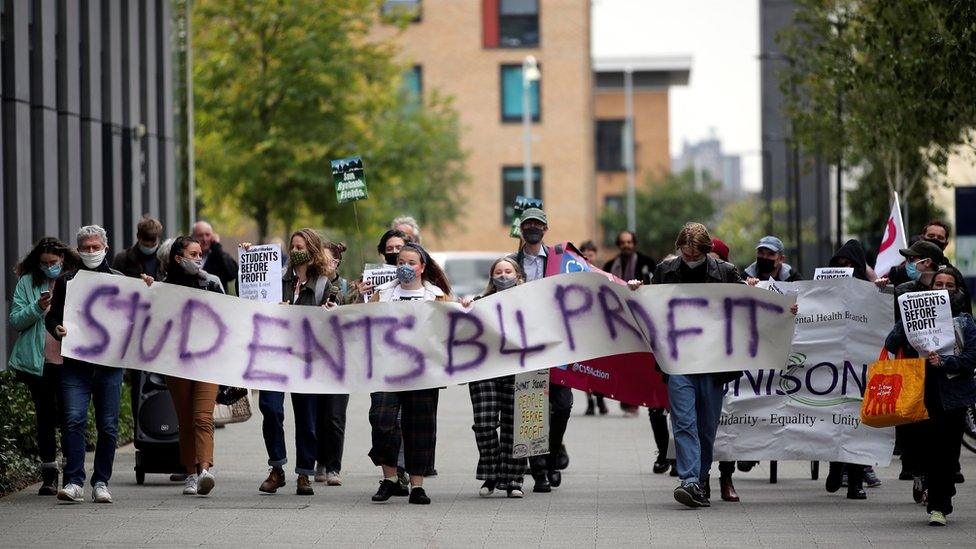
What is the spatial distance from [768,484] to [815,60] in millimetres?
14667

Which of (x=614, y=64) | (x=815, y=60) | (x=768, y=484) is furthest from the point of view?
(x=614, y=64)

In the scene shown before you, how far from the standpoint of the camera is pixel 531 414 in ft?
38.0

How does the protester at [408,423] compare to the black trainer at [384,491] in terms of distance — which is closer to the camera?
the protester at [408,423]

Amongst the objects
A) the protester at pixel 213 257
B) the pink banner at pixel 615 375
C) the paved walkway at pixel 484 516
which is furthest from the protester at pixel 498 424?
the protester at pixel 213 257

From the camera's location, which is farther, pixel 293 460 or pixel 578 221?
pixel 578 221

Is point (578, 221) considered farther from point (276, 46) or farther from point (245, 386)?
point (245, 386)

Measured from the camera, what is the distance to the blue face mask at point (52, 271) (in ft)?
37.0

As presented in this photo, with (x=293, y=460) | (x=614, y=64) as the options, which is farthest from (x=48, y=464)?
(x=614, y=64)

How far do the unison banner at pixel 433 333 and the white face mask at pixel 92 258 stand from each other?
106 mm

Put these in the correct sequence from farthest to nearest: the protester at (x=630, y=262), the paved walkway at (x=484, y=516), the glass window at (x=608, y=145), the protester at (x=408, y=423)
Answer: the glass window at (x=608, y=145), the protester at (x=630, y=262), the protester at (x=408, y=423), the paved walkway at (x=484, y=516)

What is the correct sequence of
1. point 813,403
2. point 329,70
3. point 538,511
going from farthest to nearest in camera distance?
point 329,70 < point 813,403 < point 538,511

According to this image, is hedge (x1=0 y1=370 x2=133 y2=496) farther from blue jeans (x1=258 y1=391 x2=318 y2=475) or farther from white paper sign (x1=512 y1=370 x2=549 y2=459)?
white paper sign (x1=512 y1=370 x2=549 y2=459)

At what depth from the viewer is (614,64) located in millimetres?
76688

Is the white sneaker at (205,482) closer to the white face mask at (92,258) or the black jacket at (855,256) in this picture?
the white face mask at (92,258)
